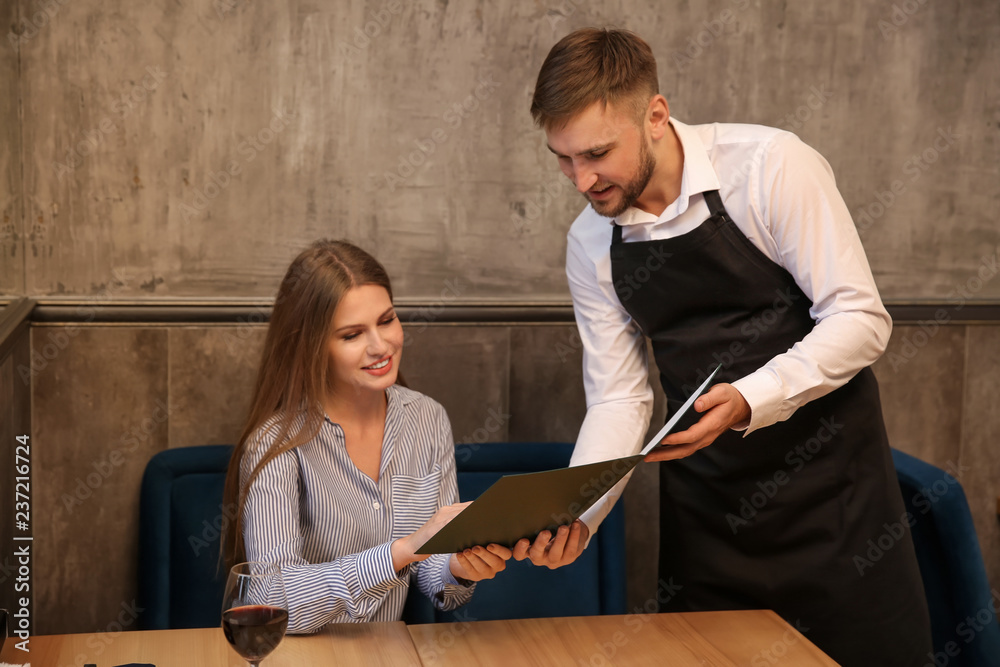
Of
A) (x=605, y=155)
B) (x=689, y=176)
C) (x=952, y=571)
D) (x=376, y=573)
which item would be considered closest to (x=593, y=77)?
(x=605, y=155)

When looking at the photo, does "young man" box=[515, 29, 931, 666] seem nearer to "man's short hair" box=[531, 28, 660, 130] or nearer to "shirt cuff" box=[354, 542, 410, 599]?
"man's short hair" box=[531, 28, 660, 130]

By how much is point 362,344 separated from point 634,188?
0.60 meters

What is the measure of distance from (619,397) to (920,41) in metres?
1.44

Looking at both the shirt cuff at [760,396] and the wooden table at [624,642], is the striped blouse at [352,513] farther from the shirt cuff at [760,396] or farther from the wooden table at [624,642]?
the shirt cuff at [760,396]

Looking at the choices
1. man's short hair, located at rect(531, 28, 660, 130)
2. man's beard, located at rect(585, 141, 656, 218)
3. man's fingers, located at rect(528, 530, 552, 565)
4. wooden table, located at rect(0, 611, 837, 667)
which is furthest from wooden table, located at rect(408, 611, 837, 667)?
man's short hair, located at rect(531, 28, 660, 130)

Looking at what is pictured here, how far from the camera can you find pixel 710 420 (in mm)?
1452

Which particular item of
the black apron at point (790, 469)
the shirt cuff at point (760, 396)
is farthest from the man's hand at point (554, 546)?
the black apron at point (790, 469)

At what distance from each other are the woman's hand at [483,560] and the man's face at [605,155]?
64 cm

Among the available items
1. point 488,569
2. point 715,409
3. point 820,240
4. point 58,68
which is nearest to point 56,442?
point 58,68

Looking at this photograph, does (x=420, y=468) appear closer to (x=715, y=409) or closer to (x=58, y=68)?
(x=715, y=409)

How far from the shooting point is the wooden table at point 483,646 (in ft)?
4.15

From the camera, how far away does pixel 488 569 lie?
144cm

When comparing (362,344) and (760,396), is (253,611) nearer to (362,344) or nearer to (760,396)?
(362,344)

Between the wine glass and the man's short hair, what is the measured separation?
92cm
